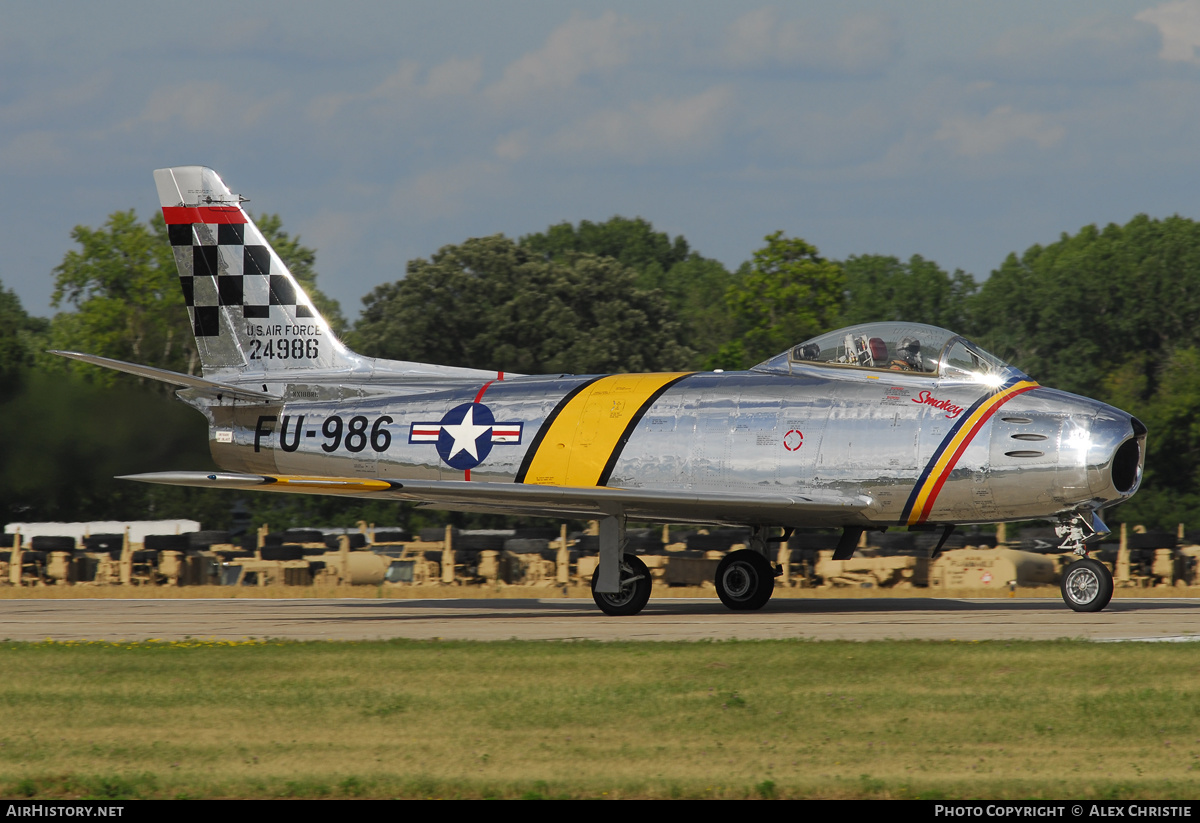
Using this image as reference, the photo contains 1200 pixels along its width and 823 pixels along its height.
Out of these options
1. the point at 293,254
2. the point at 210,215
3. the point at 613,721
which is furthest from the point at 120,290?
the point at 613,721

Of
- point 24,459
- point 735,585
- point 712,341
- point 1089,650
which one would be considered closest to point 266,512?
point 24,459

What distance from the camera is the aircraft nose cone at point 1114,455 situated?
15.4 m

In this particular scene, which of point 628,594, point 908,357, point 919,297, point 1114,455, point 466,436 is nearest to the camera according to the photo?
point 1114,455

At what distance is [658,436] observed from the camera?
17.6 meters

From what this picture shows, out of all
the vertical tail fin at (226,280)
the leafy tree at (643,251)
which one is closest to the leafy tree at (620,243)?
the leafy tree at (643,251)

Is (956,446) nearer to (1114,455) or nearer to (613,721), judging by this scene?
(1114,455)

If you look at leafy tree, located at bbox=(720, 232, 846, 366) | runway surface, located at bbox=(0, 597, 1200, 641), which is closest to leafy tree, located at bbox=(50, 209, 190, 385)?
leafy tree, located at bbox=(720, 232, 846, 366)

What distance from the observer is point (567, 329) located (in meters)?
53.7

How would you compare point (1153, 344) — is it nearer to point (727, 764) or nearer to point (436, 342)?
point (436, 342)

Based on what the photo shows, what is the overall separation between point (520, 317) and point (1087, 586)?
40365mm

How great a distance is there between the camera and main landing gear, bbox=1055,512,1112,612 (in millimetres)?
15930

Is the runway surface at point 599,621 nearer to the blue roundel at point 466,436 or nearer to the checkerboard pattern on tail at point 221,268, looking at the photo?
the blue roundel at point 466,436

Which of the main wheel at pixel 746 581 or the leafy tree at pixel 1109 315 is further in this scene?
the leafy tree at pixel 1109 315

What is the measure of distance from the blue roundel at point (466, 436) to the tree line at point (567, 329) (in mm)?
12823
